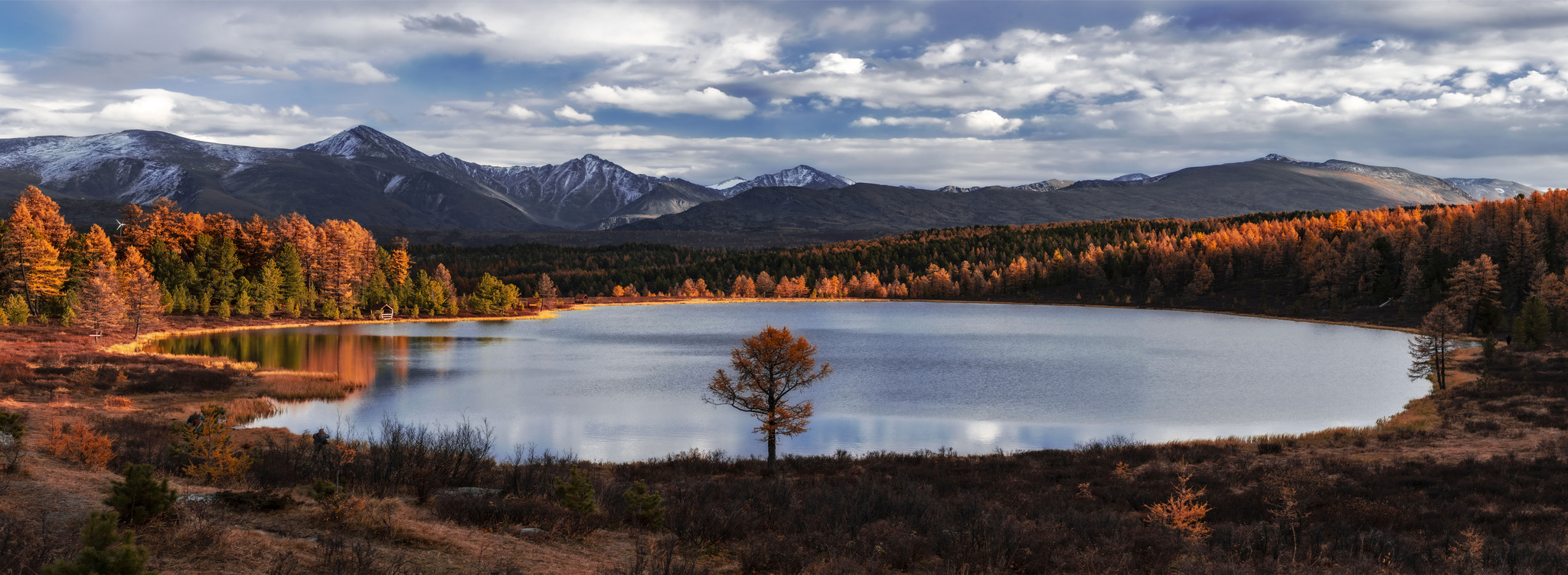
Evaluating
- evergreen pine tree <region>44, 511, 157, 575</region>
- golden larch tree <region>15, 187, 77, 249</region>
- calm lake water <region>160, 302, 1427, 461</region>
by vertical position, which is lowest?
calm lake water <region>160, 302, 1427, 461</region>

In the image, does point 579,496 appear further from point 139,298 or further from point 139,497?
point 139,298

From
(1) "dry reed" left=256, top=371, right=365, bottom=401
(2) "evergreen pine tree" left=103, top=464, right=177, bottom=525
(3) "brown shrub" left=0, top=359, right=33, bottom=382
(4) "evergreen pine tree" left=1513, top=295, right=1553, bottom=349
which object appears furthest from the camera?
(4) "evergreen pine tree" left=1513, top=295, right=1553, bottom=349

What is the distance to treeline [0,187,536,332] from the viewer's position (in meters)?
88.6

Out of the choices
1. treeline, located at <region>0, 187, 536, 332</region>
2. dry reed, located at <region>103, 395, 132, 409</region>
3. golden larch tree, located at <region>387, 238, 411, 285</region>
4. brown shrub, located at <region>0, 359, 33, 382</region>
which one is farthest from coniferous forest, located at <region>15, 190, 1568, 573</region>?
golden larch tree, located at <region>387, 238, 411, 285</region>

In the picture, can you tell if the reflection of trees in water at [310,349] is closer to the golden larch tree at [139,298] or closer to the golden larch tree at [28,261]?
the golden larch tree at [139,298]

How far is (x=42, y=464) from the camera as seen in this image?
59.2 feet

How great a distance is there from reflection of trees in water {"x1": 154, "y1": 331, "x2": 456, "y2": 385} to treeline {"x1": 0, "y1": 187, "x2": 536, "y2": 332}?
361 inches

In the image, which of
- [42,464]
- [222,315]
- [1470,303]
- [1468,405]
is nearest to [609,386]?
[42,464]

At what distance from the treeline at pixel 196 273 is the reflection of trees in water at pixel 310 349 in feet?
30.1

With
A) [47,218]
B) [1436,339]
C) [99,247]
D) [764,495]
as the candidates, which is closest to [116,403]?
[764,495]

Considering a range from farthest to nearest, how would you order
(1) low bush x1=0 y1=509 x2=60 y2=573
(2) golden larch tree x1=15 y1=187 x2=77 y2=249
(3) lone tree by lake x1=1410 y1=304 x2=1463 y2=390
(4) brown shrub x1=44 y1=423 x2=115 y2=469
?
1. (2) golden larch tree x1=15 y1=187 x2=77 y2=249
2. (3) lone tree by lake x1=1410 y1=304 x2=1463 y2=390
3. (4) brown shrub x1=44 y1=423 x2=115 y2=469
4. (1) low bush x1=0 y1=509 x2=60 y2=573

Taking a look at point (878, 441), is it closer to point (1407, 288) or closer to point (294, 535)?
point (294, 535)

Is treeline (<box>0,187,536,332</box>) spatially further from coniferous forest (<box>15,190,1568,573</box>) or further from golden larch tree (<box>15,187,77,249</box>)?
coniferous forest (<box>15,190,1568,573</box>)

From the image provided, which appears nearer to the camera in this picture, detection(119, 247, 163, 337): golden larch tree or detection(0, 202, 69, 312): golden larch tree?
detection(119, 247, 163, 337): golden larch tree
